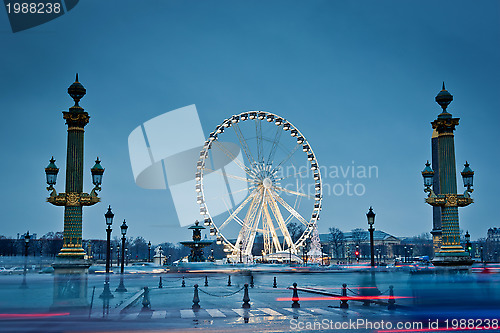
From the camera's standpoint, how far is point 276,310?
2355 centimetres

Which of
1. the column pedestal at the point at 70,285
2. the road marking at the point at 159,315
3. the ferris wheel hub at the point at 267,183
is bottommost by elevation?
the road marking at the point at 159,315

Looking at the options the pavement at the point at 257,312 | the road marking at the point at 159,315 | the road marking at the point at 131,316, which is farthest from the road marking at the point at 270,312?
the road marking at the point at 131,316

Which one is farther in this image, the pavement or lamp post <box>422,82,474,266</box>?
lamp post <box>422,82,474,266</box>

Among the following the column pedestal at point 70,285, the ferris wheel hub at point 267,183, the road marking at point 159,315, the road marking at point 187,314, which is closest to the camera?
the road marking at point 159,315

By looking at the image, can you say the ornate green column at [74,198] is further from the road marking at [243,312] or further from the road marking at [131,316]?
the road marking at [243,312]

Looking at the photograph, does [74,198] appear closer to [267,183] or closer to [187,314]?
[187,314]

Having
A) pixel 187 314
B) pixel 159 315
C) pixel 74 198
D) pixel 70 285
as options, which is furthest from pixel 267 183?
pixel 159 315

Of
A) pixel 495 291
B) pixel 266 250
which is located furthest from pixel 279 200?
pixel 495 291

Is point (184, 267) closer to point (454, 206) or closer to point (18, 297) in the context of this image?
point (454, 206)

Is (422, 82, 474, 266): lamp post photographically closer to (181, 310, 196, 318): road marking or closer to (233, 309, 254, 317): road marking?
(233, 309, 254, 317): road marking

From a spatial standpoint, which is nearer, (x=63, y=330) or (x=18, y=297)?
(x=63, y=330)

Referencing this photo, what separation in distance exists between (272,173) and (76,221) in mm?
37543

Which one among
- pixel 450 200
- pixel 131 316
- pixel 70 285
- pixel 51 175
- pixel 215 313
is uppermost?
pixel 51 175

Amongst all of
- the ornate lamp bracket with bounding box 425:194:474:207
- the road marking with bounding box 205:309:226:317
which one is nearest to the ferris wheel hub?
the ornate lamp bracket with bounding box 425:194:474:207
